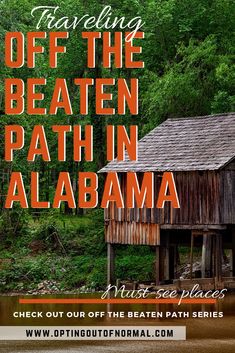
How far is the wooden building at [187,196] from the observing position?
40.0 meters

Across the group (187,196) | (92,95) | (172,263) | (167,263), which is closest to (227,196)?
(187,196)

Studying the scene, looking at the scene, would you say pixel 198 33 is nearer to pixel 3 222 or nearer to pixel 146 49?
pixel 146 49

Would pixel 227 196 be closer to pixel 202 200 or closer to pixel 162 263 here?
pixel 202 200

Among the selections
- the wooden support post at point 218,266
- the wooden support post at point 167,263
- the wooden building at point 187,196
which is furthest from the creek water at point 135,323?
the wooden support post at point 167,263

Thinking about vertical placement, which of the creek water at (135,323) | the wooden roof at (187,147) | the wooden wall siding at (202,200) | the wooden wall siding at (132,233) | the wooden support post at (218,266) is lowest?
the creek water at (135,323)

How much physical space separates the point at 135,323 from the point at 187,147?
11.4 meters

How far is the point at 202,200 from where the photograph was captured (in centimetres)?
4041

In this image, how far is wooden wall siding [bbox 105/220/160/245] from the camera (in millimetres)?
42125

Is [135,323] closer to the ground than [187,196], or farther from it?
closer to the ground

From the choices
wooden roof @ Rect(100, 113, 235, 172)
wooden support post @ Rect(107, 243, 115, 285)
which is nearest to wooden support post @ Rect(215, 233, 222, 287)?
wooden roof @ Rect(100, 113, 235, 172)

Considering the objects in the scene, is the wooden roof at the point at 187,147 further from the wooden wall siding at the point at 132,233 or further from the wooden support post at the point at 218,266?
the wooden support post at the point at 218,266

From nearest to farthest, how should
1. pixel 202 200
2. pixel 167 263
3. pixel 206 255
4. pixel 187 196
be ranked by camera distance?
pixel 202 200 < pixel 187 196 < pixel 206 255 < pixel 167 263

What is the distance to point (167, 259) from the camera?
4225 centimetres

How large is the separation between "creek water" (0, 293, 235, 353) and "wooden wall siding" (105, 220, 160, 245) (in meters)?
2.69
